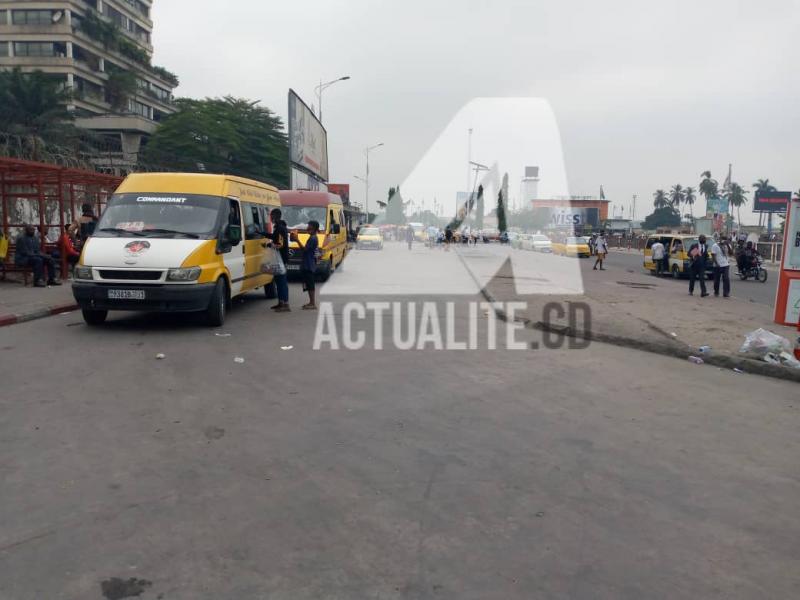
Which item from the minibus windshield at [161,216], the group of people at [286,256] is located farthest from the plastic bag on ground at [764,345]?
the minibus windshield at [161,216]

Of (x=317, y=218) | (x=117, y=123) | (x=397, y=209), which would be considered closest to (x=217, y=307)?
(x=317, y=218)

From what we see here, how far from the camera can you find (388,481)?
4.35 m

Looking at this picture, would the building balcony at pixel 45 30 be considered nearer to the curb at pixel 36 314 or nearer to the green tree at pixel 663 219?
the curb at pixel 36 314

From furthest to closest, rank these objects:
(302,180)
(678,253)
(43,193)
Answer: (302,180) → (678,253) → (43,193)

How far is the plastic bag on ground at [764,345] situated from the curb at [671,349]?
28 cm

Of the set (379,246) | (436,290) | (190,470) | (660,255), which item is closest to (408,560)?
(190,470)

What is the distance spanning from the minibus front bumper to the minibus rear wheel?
0.49m

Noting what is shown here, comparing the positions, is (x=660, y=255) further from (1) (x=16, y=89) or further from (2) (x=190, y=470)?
(1) (x=16, y=89)

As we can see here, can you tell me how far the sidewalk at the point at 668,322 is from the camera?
29.4 feet

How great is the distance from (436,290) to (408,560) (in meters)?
14.0

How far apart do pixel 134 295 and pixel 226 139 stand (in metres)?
32.4

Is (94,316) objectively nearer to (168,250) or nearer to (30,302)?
(168,250)

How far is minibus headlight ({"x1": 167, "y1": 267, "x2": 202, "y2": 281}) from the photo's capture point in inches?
360

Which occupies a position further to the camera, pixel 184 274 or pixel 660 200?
pixel 660 200
